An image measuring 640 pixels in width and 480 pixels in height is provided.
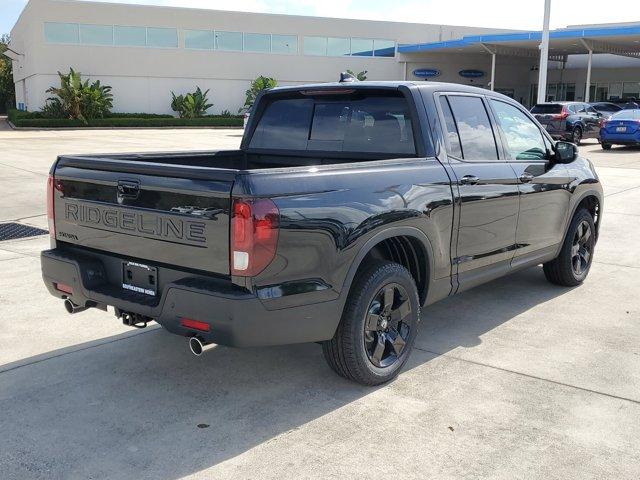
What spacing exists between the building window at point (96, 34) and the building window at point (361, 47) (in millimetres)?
17182

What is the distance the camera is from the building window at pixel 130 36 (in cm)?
4072

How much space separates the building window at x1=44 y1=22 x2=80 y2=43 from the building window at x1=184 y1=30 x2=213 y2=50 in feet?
22.3

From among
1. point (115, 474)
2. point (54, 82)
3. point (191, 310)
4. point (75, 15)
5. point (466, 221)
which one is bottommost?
point (115, 474)

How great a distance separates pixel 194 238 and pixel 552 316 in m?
3.35

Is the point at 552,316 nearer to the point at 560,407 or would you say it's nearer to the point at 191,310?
the point at 560,407

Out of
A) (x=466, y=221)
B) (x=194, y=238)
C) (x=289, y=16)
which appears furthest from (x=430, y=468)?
(x=289, y=16)

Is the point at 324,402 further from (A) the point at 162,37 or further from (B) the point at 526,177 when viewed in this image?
(A) the point at 162,37

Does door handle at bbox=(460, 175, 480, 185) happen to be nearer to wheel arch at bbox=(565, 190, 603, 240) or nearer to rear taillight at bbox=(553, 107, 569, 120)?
wheel arch at bbox=(565, 190, 603, 240)

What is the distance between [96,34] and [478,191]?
133 ft

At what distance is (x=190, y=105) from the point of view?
41656 millimetres

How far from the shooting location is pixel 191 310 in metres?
Result: 3.34

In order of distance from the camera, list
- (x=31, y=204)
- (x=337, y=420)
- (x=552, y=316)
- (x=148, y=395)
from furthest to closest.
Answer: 1. (x=31, y=204)
2. (x=552, y=316)
3. (x=148, y=395)
4. (x=337, y=420)

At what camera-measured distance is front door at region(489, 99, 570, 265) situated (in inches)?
205

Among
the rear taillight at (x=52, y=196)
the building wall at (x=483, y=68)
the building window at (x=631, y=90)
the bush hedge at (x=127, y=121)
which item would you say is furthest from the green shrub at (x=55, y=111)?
the building window at (x=631, y=90)
